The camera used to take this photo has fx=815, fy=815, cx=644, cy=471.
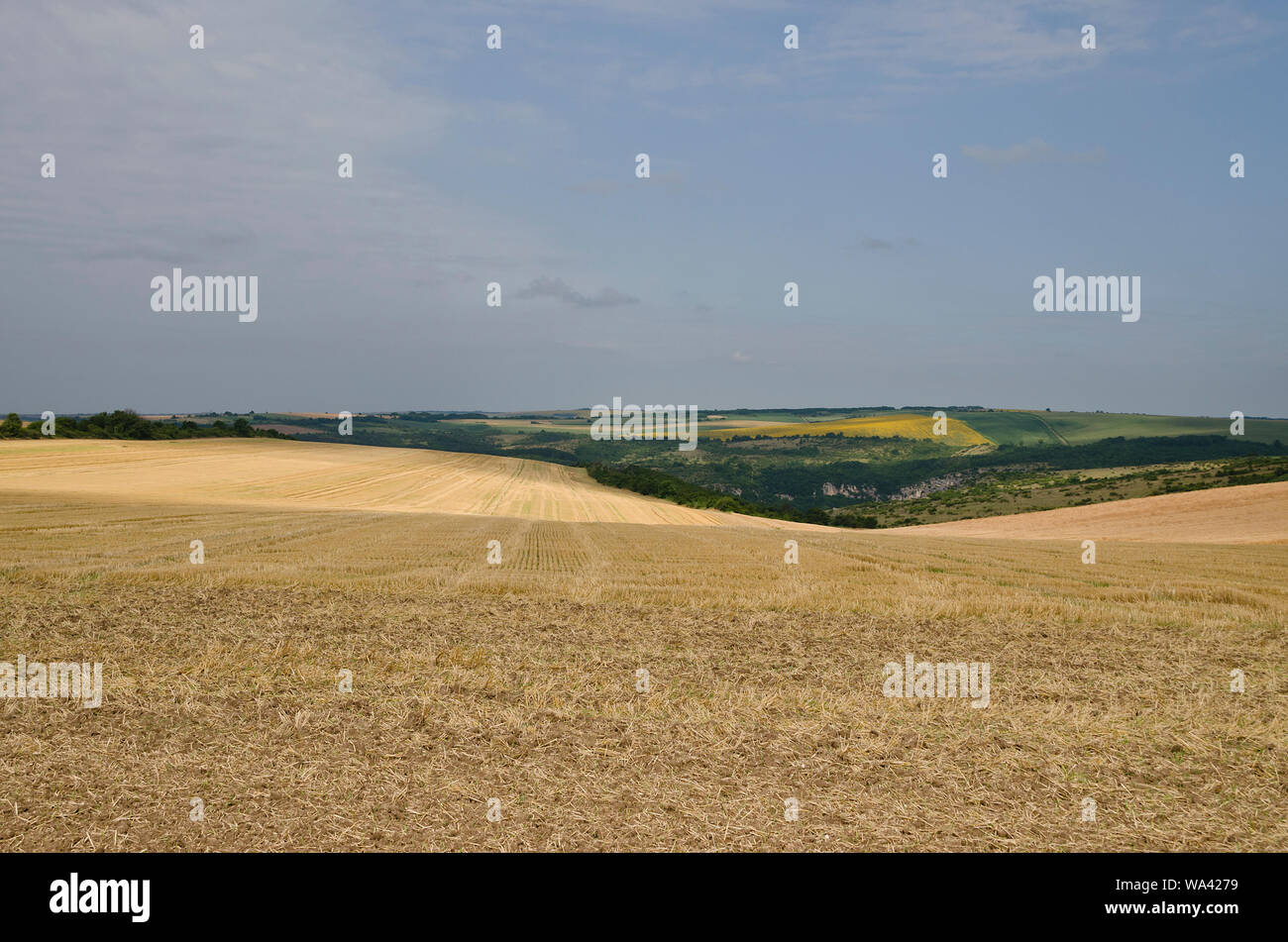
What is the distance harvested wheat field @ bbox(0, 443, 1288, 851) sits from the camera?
25.6ft

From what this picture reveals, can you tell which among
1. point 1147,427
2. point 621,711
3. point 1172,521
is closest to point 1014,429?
point 1147,427

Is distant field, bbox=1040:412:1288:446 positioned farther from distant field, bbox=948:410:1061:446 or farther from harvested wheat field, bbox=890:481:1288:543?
harvested wheat field, bbox=890:481:1288:543

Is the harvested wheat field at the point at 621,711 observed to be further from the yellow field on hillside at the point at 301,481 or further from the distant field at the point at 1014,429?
the distant field at the point at 1014,429

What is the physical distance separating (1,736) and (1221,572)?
34.2 metres

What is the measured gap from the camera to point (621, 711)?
1124cm

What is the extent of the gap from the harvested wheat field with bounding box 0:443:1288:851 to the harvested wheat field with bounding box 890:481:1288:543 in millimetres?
31209

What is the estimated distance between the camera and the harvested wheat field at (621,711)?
7.79 metres

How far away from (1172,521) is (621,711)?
60241 millimetres

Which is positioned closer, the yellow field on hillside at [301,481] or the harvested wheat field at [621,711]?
the harvested wheat field at [621,711]

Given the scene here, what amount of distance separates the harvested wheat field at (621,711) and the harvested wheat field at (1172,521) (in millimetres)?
31209

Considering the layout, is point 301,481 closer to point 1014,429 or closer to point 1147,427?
point 1014,429

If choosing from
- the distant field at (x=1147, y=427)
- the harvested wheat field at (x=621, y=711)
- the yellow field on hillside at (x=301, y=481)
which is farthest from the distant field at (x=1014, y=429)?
the harvested wheat field at (x=621, y=711)
